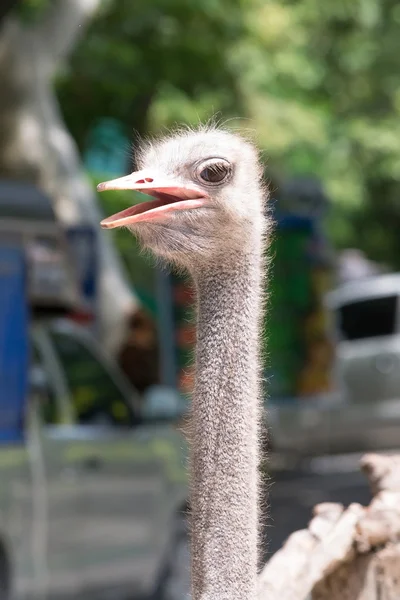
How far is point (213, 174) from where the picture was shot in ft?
9.07

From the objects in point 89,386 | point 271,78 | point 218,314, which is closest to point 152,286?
point 271,78

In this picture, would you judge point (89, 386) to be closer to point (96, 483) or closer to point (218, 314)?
point (96, 483)

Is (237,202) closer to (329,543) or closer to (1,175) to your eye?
Answer: (329,543)

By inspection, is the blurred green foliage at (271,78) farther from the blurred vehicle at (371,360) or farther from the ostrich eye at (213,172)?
the ostrich eye at (213,172)

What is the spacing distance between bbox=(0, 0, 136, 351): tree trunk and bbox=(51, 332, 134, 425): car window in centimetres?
446

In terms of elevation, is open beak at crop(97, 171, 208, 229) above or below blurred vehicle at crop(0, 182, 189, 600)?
below

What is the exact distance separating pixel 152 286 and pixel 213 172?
13.1 metres

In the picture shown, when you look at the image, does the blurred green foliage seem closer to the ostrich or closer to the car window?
the car window

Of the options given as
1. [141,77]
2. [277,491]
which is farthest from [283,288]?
[277,491]

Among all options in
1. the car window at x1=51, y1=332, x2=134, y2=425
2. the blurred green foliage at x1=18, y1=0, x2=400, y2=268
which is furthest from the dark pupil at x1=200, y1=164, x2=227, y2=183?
the blurred green foliage at x1=18, y1=0, x2=400, y2=268

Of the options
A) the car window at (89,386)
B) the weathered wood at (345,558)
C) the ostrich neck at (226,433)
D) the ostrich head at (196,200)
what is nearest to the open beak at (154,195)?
the ostrich head at (196,200)

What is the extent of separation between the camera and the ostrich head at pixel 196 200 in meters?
2.71

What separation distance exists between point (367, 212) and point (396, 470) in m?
25.9

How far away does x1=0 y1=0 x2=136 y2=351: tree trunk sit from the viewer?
41.8ft
